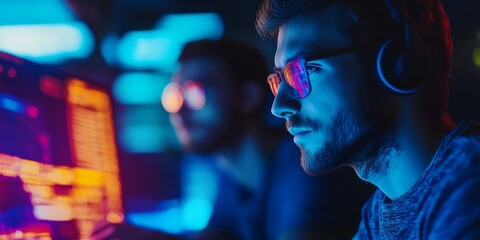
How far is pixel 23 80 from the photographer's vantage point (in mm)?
1220

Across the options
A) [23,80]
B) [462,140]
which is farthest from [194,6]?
[462,140]

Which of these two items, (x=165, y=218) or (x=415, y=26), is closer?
(x=415, y=26)

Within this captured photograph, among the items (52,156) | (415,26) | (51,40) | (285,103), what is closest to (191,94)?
(52,156)

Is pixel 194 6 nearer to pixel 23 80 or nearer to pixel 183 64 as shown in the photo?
pixel 183 64

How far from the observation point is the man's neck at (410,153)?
89 centimetres

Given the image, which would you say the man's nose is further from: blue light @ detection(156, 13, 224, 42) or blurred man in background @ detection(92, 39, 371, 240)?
blue light @ detection(156, 13, 224, 42)

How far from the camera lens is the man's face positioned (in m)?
0.92

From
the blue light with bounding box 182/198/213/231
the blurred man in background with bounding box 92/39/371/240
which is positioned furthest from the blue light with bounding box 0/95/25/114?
the blue light with bounding box 182/198/213/231

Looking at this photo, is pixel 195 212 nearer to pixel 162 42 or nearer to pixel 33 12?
pixel 162 42

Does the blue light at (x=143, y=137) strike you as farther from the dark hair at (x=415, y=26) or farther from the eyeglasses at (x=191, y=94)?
the dark hair at (x=415, y=26)

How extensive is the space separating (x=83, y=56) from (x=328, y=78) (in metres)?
2.60

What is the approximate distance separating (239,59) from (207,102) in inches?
8.5

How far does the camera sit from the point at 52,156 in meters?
1.28

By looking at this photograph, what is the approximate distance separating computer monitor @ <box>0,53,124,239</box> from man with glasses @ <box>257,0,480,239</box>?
23.5 inches
